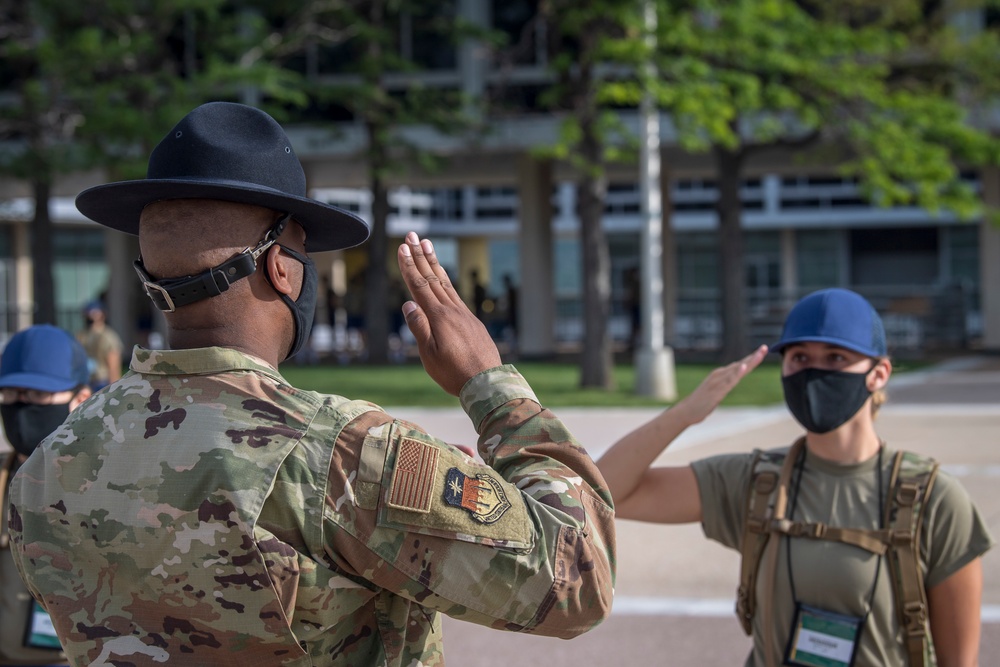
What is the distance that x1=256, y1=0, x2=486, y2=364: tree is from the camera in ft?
80.5

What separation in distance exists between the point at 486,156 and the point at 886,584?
28559mm

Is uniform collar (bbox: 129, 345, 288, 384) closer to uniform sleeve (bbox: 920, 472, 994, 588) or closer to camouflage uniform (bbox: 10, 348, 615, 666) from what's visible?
camouflage uniform (bbox: 10, 348, 615, 666)

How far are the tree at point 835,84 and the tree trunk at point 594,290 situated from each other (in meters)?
1.78

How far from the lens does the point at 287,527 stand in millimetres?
1827

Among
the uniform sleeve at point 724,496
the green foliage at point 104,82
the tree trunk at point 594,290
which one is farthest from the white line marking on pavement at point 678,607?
the green foliage at point 104,82

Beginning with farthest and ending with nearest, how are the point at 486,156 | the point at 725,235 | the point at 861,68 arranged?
the point at 486,156 → the point at 725,235 → the point at 861,68

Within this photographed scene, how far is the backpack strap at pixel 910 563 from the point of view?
319 centimetres

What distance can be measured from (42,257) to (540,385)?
10.2 m

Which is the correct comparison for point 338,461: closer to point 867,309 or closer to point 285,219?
point 285,219

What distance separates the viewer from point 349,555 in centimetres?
183

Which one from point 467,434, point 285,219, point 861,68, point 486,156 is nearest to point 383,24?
point 486,156

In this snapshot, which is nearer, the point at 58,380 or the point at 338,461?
the point at 338,461

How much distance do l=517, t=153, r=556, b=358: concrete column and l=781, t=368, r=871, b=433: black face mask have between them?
25636mm

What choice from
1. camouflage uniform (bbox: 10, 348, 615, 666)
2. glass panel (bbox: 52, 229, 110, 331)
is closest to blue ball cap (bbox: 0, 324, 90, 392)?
camouflage uniform (bbox: 10, 348, 615, 666)
